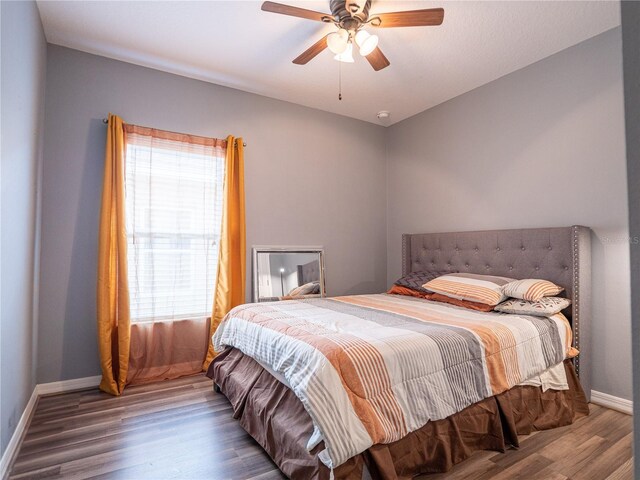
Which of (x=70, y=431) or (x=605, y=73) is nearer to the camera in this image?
(x=70, y=431)

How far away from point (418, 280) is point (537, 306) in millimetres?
1112

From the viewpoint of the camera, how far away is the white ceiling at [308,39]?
7.57 feet

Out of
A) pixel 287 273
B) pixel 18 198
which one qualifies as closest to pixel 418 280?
pixel 287 273

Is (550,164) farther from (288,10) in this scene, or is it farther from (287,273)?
(287,273)

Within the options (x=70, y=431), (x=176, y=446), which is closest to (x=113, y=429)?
(x=70, y=431)

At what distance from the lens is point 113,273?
2.73 metres

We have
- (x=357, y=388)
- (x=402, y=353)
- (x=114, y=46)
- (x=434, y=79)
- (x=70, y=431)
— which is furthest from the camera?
(x=434, y=79)

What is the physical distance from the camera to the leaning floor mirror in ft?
11.4

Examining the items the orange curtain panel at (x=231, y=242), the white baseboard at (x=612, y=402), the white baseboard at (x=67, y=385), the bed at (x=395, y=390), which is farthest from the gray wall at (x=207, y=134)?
the white baseboard at (x=612, y=402)

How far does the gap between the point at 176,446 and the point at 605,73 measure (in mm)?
3733

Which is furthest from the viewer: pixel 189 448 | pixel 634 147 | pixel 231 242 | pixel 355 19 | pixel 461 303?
pixel 231 242

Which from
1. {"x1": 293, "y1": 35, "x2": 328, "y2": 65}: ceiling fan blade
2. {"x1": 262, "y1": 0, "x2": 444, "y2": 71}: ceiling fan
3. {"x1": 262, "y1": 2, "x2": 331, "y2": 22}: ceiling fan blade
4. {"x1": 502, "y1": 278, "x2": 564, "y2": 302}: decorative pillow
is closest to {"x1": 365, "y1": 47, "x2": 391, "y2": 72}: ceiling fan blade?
{"x1": 262, "y1": 0, "x2": 444, "y2": 71}: ceiling fan

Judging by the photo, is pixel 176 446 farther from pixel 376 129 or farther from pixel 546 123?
pixel 376 129

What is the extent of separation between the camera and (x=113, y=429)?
2.13 meters
